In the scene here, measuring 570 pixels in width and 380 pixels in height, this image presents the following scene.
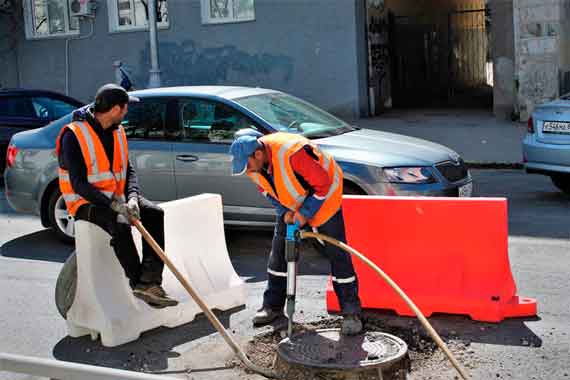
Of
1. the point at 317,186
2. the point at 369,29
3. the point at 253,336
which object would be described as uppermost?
the point at 369,29

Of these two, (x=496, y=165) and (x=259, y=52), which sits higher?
(x=259, y=52)

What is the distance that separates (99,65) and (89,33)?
2.59 ft

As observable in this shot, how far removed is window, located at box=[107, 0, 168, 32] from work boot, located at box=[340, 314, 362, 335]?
52.0 feet

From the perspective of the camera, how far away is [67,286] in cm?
665

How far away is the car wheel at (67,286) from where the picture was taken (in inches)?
261

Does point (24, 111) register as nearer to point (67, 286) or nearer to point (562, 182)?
point (562, 182)

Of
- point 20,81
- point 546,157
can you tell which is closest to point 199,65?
point 20,81

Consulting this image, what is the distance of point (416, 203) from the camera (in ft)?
21.6

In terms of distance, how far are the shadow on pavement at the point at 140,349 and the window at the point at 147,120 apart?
2961 millimetres

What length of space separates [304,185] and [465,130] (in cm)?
1143

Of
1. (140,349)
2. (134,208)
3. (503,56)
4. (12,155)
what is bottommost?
(140,349)

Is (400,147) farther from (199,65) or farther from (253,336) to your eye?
(199,65)

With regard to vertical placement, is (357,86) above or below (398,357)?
above

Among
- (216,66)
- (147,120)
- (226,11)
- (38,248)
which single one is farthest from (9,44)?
(147,120)
